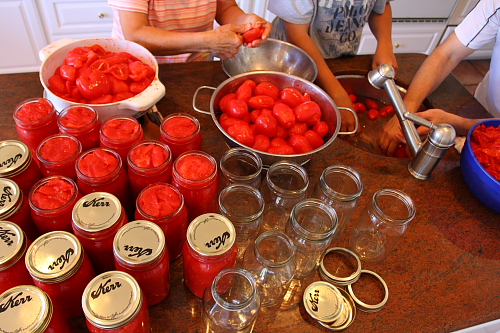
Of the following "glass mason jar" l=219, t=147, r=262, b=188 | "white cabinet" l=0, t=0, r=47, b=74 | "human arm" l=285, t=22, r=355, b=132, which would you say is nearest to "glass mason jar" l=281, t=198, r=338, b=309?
"glass mason jar" l=219, t=147, r=262, b=188

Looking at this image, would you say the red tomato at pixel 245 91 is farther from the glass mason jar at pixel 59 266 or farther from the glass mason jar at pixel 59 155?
the glass mason jar at pixel 59 266

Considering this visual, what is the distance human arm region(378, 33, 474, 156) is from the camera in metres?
1.39

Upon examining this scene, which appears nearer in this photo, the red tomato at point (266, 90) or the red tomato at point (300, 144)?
the red tomato at point (300, 144)

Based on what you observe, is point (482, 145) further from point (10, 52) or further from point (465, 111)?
point (10, 52)

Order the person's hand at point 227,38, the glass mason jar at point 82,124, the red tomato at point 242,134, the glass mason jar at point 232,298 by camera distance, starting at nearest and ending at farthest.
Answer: the glass mason jar at point 232,298 → the glass mason jar at point 82,124 → the red tomato at point 242,134 → the person's hand at point 227,38

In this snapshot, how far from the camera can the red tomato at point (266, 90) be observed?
117cm

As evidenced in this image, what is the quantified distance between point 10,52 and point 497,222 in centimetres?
313

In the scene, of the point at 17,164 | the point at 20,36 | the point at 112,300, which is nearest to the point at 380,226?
the point at 112,300

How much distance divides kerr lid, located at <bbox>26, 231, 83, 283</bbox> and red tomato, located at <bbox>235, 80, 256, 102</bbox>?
0.69m

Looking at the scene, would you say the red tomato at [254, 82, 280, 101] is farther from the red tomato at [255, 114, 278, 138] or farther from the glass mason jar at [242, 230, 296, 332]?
the glass mason jar at [242, 230, 296, 332]

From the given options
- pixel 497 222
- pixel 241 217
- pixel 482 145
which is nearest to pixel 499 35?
pixel 482 145

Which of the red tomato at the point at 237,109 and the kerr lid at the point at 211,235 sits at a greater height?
the kerr lid at the point at 211,235

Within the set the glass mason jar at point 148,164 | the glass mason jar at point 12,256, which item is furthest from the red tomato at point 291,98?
the glass mason jar at point 12,256

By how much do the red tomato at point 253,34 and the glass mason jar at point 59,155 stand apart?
0.74 m
